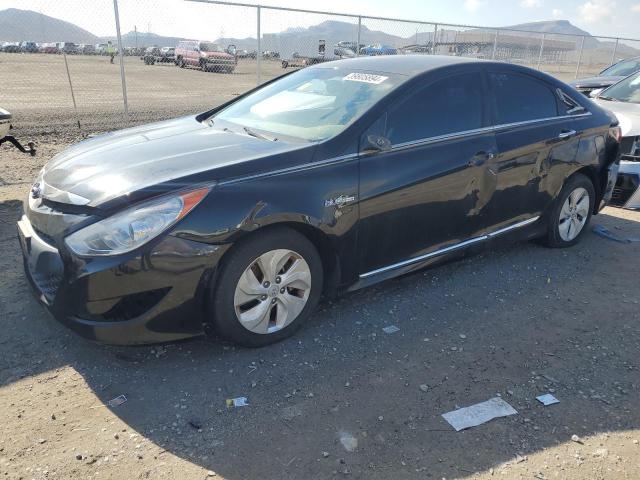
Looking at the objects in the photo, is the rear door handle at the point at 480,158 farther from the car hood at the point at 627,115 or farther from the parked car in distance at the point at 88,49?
the parked car in distance at the point at 88,49

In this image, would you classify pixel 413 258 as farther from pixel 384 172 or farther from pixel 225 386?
pixel 225 386

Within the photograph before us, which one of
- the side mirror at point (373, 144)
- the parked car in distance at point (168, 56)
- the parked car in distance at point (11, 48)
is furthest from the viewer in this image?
the parked car in distance at point (168, 56)

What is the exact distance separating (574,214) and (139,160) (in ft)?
13.0

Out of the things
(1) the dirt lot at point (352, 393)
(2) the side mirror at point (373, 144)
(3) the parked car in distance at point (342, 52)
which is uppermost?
(3) the parked car in distance at point (342, 52)

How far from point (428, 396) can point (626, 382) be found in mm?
1195

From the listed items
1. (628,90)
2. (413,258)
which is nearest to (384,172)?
(413,258)

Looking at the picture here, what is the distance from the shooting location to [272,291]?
10.2ft

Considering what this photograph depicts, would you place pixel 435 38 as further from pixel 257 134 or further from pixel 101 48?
pixel 257 134

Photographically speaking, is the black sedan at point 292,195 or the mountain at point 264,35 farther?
the mountain at point 264,35

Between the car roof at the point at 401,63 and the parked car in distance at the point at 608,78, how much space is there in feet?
23.5

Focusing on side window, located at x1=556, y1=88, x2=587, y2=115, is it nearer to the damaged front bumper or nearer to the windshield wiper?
the windshield wiper

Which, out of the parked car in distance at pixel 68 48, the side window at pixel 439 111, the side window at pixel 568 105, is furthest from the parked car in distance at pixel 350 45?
the side window at pixel 439 111

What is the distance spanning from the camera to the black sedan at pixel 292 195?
9.03 feet

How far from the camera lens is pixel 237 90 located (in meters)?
17.7
